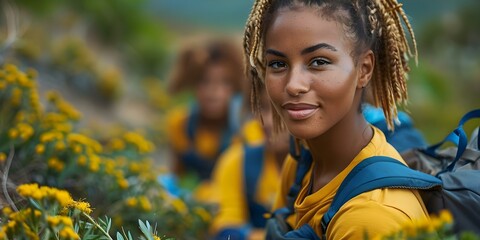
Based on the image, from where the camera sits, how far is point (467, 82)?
1229 centimetres

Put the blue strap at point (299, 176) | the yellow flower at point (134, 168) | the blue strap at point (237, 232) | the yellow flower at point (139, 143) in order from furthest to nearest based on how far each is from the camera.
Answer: the blue strap at point (237, 232), the yellow flower at point (139, 143), the yellow flower at point (134, 168), the blue strap at point (299, 176)

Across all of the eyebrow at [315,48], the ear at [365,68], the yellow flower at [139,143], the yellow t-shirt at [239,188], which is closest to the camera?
the eyebrow at [315,48]

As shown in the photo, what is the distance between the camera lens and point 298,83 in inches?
80.4

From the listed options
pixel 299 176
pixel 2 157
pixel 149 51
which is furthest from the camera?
pixel 149 51

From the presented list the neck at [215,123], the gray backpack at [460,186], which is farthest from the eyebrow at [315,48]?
the neck at [215,123]

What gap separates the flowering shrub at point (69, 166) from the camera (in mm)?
3018

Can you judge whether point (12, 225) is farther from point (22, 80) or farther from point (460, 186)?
point (22, 80)

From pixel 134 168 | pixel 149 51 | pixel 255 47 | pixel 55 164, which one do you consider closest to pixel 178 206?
pixel 134 168

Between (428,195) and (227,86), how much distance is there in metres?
3.74

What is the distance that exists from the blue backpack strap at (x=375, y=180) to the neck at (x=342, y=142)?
0.15 metres

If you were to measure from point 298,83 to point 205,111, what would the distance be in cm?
376

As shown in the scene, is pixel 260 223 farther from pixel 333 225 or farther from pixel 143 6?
pixel 143 6

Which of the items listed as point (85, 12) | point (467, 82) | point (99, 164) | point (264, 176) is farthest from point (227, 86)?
point (467, 82)

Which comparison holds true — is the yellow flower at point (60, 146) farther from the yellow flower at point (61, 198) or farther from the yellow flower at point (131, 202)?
the yellow flower at point (61, 198)
